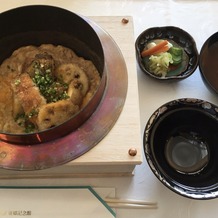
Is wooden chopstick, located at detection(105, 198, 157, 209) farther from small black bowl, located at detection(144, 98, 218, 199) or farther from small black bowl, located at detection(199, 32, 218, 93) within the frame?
small black bowl, located at detection(199, 32, 218, 93)

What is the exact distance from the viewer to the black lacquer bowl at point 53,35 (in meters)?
1.16

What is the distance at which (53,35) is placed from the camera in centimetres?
138

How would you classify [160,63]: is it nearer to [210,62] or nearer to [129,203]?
[210,62]

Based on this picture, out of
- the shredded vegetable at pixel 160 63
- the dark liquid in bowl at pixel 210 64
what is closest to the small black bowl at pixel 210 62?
the dark liquid in bowl at pixel 210 64

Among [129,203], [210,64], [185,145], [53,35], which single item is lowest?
[129,203]

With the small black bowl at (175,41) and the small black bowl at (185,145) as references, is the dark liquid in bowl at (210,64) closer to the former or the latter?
the small black bowl at (175,41)

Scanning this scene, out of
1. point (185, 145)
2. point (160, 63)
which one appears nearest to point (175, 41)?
point (160, 63)

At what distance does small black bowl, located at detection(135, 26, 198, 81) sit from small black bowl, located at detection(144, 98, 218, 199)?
0.19 metres

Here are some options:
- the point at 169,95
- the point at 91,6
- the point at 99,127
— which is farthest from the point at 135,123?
the point at 91,6

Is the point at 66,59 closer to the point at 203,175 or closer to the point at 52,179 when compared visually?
the point at 52,179

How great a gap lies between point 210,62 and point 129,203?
27.0 inches

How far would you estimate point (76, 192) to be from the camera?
124cm

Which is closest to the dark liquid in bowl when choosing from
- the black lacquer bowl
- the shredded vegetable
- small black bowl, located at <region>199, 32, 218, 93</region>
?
small black bowl, located at <region>199, 32, 218, 93</region>

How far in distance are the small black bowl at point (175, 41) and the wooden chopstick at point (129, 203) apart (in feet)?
1.65
